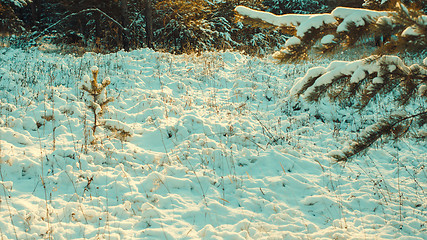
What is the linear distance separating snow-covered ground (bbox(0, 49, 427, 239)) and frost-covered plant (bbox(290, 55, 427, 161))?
4.02 ft

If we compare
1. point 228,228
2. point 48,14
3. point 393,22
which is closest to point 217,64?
point 228,228

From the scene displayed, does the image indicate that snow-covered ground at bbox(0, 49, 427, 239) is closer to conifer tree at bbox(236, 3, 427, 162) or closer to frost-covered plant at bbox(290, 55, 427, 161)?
frost-covered plant at bbox(290, 55, 427, 161)

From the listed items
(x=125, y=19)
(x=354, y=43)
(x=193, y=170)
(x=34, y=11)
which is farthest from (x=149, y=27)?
(x=34, y=11)

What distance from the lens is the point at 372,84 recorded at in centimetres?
221

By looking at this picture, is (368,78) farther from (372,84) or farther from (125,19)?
(125,19)

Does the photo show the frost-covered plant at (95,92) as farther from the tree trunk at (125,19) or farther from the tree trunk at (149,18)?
the tree trunk at (125,19)

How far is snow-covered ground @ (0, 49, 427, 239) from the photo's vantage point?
3.10 m

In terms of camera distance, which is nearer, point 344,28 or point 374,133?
point 344,28

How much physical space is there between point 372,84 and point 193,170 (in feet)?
8.72

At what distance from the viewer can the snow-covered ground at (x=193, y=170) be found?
310 cm

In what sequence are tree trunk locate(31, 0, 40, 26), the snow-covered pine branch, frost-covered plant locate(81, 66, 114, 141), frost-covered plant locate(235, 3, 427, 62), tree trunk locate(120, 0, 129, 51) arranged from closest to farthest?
frost-covered plant locate(235, 3, 427, 62) < the snow-covered pine branch < frost-covered plant locate(81, 66, 114, 141) < tree trunk locate(120, 0, 129, 51) < tree trunk locate(31, 0, 40, 26)

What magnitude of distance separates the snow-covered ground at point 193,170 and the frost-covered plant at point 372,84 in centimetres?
122

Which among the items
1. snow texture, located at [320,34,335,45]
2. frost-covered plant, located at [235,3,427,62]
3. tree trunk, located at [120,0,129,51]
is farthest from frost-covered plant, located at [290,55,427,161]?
tree trunk, located at [120,0,129,51]

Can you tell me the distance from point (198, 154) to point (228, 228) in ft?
5.57
